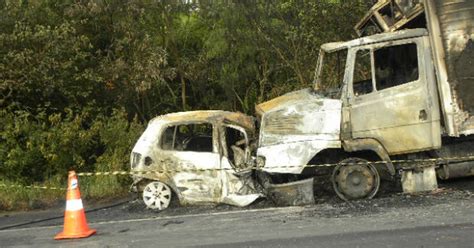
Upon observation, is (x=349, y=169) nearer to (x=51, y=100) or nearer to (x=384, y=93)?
(x=384, y=93)

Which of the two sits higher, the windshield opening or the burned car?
the windshield opening

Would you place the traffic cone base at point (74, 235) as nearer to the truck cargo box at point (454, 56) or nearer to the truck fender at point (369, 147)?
the truck fender at point (369, 147)

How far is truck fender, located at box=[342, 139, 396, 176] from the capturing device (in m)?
8.95

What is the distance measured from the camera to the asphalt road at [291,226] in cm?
668

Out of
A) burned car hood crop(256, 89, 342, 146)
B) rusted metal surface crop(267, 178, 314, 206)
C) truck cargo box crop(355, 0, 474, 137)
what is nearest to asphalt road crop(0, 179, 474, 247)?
rusted metal surface crop(267, 178, 314, 206)

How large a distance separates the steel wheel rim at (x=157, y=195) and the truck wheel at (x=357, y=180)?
111 inches

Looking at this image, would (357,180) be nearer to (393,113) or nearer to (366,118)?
(366,118)

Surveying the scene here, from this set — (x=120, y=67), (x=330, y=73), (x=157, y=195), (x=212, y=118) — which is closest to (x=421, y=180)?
(x=330, y=73)

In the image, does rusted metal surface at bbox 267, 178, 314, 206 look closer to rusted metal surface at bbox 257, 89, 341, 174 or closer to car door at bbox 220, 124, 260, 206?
rusted metal surface at bbox 257, 89, 341, 174

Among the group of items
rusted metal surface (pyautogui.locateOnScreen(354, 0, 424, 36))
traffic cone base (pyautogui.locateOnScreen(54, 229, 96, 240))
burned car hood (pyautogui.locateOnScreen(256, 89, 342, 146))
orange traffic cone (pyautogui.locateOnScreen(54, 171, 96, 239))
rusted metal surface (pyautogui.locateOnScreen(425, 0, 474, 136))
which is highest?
rusted metal surface (pyautogui.locateOnScreen(354, 0, 424, 36))

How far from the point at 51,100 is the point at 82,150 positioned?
1.64m

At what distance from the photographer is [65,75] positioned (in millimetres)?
13430

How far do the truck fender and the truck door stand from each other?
3.4 inches

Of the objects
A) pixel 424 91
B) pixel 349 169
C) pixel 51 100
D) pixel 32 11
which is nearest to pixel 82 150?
pixel 51 100
